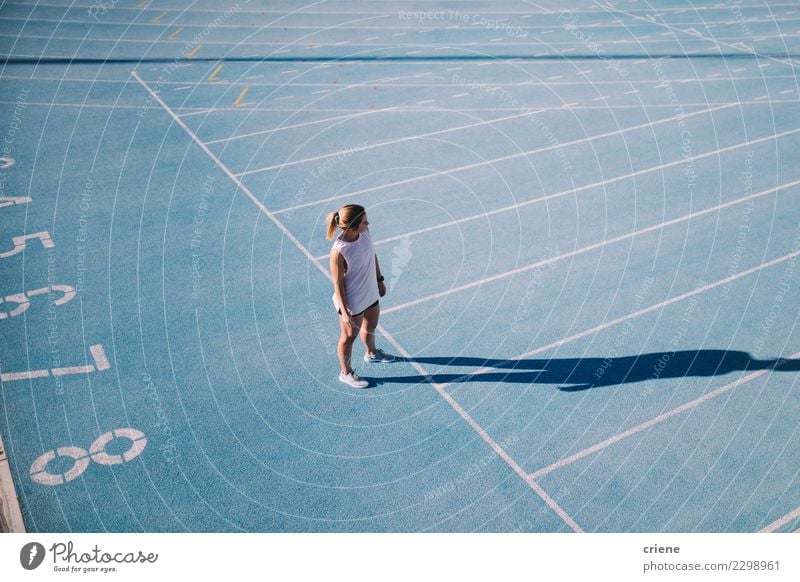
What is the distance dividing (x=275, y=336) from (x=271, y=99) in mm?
8421

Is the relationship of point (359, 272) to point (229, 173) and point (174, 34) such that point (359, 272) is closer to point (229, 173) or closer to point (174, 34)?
point (229, 173)

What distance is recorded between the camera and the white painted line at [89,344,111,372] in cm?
768

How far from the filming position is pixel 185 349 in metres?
8.00

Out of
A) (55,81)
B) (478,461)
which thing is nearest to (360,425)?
(478,461)

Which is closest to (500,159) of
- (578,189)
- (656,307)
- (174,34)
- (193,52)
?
(578,189)

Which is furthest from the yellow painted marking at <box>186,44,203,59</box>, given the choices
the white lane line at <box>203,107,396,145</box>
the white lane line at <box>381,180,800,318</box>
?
the white lane line at <box>381,180,800,318</box>

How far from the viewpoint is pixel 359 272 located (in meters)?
6.77

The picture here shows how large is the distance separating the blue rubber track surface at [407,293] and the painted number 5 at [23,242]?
0.07 m

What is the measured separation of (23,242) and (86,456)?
184 inches

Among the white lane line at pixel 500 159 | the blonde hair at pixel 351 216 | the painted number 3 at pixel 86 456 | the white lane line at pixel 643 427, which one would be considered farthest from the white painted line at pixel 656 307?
the white lane line at pixel 500 159

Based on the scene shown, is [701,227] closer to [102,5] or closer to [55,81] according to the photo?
[55,81]

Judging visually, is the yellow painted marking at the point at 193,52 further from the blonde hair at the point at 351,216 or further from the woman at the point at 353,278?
the blonde hair at the point at 351,216

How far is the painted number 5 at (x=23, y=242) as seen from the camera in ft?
31.5
